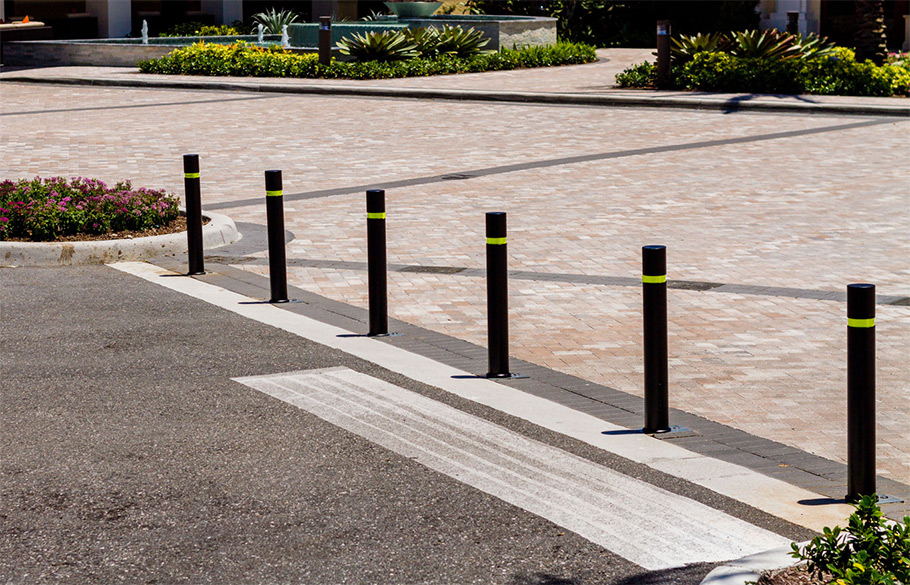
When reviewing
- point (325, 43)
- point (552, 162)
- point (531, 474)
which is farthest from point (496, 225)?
point (325, 43)

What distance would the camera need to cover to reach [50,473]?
600 cm

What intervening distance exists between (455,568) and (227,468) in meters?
1.52

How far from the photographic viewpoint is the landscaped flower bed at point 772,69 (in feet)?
81.8

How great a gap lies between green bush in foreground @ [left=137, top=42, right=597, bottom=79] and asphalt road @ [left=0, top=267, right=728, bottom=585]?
22268mm

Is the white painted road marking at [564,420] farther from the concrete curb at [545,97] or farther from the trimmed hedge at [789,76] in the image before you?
the trimmed hedge at [789,76]

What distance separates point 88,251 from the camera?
10836mm

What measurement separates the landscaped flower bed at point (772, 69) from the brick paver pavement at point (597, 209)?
325 centimetres

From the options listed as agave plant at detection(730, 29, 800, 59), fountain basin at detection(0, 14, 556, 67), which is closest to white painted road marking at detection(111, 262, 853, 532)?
agave plant at detection(730, 29, 800, 59)

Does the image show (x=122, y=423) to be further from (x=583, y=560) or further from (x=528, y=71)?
(x=528, y=71)

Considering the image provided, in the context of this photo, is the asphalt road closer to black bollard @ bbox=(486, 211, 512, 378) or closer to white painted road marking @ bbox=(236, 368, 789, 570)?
white painted road marking @ bbox=(236, 368, 789, 570)

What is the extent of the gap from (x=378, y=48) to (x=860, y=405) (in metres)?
26.2

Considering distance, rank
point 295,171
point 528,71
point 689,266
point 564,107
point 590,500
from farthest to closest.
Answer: point 528,71 < point 564,107 < point 295,171 < point 689,266 < point 590,500

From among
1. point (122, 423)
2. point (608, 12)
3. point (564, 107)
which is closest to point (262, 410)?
point (122, 423)

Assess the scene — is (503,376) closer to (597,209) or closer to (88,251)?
(88,251)
